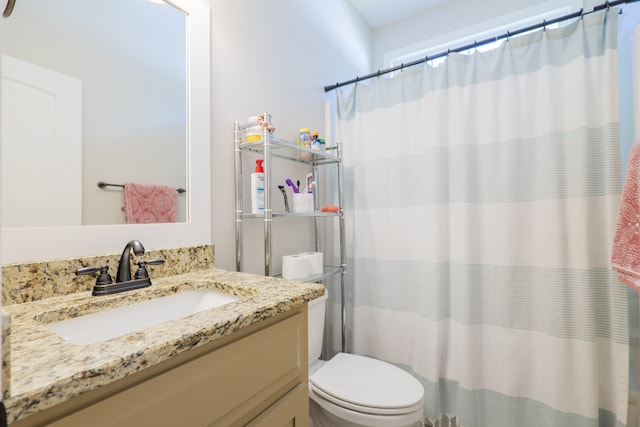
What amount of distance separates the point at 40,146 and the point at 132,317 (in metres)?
0.52

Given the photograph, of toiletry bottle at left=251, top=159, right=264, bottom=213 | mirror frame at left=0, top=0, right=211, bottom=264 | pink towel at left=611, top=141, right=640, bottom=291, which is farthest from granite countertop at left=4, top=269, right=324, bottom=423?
pink towel at left=611, top=141, right=640, bottom=291

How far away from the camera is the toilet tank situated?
139cm

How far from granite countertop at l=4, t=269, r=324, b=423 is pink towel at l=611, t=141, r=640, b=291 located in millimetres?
1186

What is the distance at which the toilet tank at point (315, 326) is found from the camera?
1386 millimetres

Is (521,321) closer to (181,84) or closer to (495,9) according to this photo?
(181,84)

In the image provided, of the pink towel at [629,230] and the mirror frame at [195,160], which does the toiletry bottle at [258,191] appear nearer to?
the mirror frame at [195,160]

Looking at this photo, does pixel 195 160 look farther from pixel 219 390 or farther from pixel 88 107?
pixel 219 390

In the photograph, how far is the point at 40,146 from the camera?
0.82 m

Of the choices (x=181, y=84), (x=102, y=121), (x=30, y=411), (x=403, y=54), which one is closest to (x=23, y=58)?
(x=102, y=121)

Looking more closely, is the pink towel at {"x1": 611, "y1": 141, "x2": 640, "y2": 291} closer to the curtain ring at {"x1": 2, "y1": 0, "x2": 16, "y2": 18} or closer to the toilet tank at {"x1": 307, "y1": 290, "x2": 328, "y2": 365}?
the toilet tank at {"x1": 307, "y1": 290, "x2": 328, "y2": 365}

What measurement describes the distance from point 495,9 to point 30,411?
2.72m

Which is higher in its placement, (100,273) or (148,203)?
(148,203)

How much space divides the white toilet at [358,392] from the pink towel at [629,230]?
886mm

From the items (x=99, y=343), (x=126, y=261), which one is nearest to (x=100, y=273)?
(x=126, y=261)
